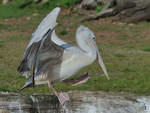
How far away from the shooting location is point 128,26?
1379 centimetres

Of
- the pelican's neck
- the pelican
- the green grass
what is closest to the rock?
the pelican

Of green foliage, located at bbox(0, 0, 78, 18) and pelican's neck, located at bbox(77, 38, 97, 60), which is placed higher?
green foliage, located at bbox(0, 0, 78, 18)

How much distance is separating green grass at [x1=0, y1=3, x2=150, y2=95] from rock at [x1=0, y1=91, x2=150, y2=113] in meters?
1.15

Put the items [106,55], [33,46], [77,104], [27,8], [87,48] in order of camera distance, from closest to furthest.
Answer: [33,46] → [77,104] → [87,48] → [106,55] → [27,8]

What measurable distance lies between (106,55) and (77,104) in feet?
17.0

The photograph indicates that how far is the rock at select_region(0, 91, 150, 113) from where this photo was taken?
411 centimetres

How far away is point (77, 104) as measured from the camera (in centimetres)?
420

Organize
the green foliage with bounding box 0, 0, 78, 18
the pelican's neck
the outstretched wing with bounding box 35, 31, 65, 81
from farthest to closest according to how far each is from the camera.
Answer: the green foliage with bounding box 0, 0, 78, 18, the pelican's neck, the outstretched wing with bounding box 35, 31, 65, 81

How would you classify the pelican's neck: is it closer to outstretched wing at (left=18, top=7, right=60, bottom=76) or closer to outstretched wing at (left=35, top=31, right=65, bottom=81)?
outstretched wing at (left=35, top=31, right=65, bottom=81)

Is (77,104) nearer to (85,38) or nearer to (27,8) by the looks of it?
(85,38)

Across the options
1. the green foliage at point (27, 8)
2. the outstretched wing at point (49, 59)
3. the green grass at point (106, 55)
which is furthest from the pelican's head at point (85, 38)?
the green foliage at point (27, 8)

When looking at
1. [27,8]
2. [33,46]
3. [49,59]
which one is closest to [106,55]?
[49,59]

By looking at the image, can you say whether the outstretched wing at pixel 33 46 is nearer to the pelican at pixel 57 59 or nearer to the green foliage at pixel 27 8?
the pelican at pixel 57 59

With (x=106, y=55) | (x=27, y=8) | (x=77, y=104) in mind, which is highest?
(x=27, y=8)
